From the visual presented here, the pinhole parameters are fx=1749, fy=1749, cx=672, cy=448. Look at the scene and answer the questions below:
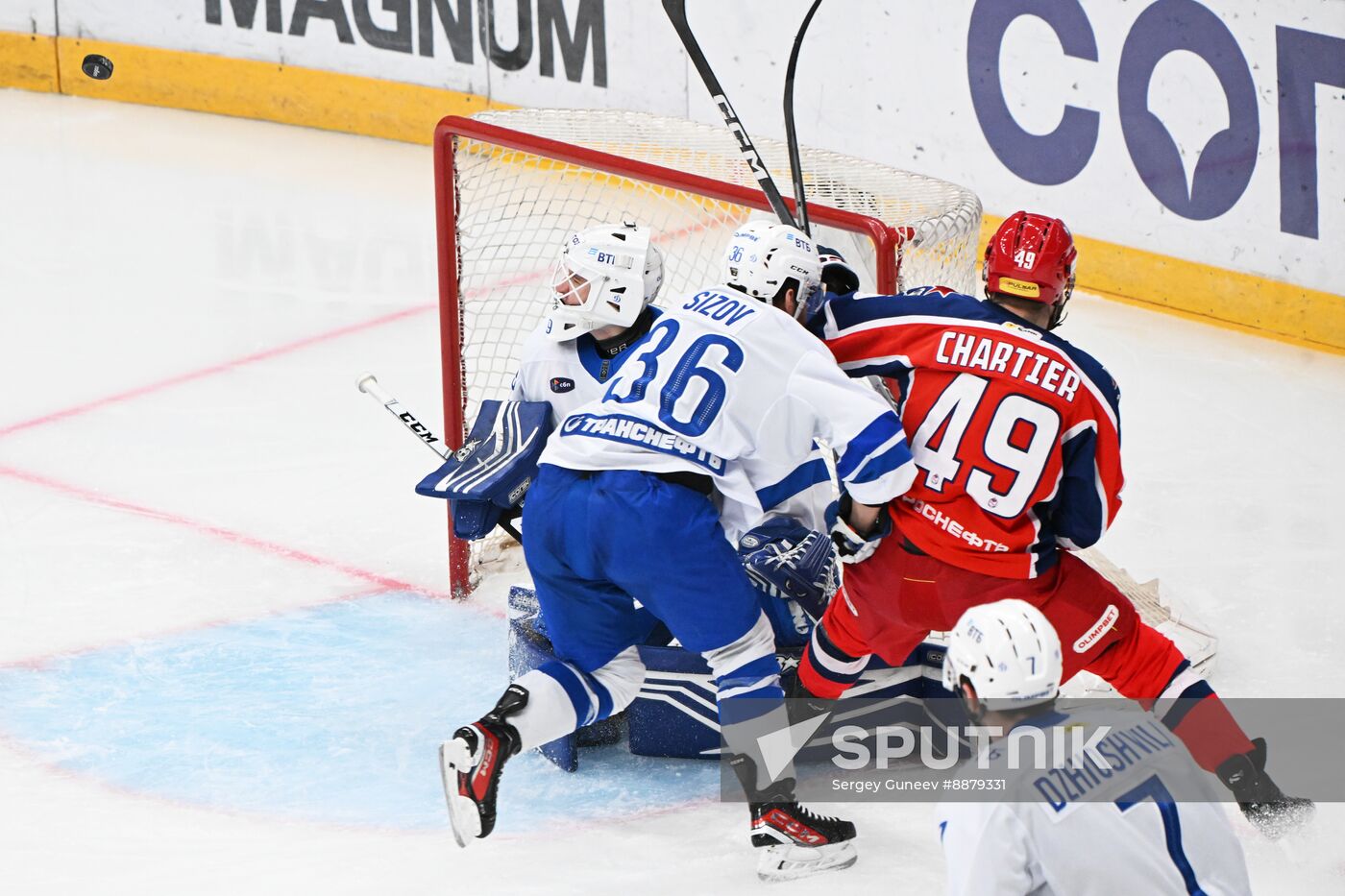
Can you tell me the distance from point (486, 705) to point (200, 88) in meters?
5.00

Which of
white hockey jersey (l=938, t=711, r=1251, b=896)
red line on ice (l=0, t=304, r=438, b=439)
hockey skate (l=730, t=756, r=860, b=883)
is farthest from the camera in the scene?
red line on ice (l=0, t=304, r=438, b=439)

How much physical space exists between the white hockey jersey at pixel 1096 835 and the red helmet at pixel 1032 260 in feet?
3.56

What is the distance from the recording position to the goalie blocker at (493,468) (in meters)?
3.14

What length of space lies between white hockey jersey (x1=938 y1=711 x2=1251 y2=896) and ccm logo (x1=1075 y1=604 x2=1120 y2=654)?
3.15 feet

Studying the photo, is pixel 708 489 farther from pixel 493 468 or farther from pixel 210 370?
pixel 210 370

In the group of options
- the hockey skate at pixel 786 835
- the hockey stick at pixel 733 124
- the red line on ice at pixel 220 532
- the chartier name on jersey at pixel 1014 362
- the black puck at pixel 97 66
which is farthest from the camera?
the black puck at pixel 97 66

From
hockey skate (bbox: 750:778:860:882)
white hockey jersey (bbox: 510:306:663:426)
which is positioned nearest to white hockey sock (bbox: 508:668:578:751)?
hockey skate (bbox: 750:778:860:882)

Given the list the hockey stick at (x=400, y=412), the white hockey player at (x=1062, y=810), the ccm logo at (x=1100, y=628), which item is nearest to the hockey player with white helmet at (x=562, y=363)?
the hockey stick at (x=400, y=412)

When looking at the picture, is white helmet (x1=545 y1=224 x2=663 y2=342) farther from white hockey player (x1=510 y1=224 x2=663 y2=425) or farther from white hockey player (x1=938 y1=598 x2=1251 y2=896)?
white hockey player (x1=938 y1=598 x2=1251 y2=896)

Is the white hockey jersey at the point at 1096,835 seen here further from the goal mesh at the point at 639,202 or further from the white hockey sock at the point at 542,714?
the goal mesh at the point at 639,202

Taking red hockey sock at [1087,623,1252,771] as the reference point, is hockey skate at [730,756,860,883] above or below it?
below

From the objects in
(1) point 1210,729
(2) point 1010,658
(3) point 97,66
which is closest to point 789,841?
(1) point 1210,729

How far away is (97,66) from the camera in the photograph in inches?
308

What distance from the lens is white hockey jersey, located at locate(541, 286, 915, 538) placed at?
2.66 meters
